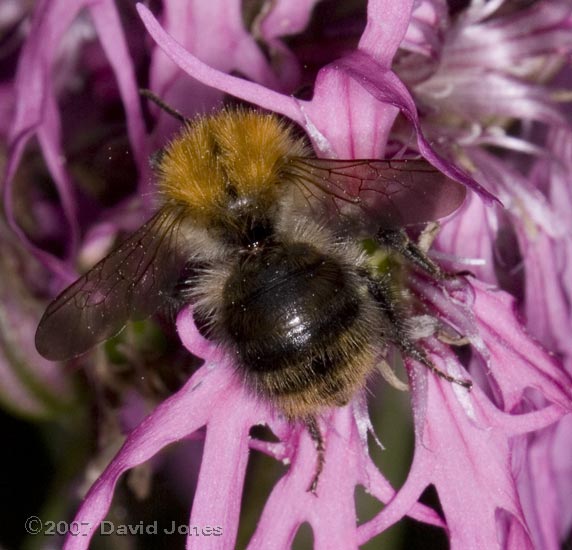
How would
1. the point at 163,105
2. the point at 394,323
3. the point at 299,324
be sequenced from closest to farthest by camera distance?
the point at 299,324 → the point at 394,323 → the point at 163,105

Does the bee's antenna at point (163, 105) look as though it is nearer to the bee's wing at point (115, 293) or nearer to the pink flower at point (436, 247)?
the pink flower at point (436, 247)

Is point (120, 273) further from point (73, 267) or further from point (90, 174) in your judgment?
point (90, 174)

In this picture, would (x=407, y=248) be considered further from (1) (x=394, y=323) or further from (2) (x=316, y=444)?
(2) (x=316, y=444)

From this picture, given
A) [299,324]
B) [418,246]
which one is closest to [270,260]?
[299,324]

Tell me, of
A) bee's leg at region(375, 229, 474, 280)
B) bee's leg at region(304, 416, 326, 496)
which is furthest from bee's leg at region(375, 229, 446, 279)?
bee's leg at region(304, 416, 326, 496)

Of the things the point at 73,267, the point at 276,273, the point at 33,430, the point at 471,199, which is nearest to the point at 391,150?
the point at 471,199

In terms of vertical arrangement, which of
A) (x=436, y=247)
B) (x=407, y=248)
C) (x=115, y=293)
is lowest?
(x=436, y=247)
